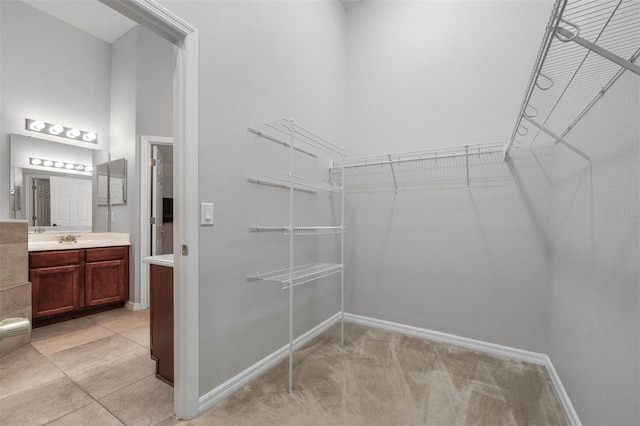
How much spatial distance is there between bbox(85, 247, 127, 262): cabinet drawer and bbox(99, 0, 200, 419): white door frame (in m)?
2.31

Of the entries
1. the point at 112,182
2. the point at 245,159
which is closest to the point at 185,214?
the point at 245,159

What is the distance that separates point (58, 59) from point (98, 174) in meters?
1.32

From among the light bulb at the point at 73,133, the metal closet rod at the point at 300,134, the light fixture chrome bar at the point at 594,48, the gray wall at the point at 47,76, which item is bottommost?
the light fixture chrome bar at the point at 594,48

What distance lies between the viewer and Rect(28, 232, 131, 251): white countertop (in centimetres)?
278

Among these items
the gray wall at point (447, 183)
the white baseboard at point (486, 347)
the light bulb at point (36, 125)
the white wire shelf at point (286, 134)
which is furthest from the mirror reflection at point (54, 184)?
the white baseboard at point (486, 347)

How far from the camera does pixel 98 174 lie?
3.53 metres

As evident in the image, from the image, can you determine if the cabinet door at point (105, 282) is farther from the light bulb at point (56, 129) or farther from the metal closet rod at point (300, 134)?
the metal closet rod at point (300, 134)

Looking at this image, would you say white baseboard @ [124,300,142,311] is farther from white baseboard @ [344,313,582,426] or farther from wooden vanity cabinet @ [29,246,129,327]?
white baseboard @ [344,313,582,426]

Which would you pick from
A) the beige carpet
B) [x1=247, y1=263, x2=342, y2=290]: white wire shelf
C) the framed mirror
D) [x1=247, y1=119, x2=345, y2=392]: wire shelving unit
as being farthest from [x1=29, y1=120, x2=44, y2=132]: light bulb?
the beige carpet

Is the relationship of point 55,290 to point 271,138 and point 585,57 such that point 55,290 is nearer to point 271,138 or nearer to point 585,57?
point 271,138

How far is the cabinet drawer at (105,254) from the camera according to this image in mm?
3031

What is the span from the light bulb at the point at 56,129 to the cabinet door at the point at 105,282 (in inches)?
61.4

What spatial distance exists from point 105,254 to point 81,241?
1.49 feet

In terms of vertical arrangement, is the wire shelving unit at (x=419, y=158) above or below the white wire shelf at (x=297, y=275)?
above
